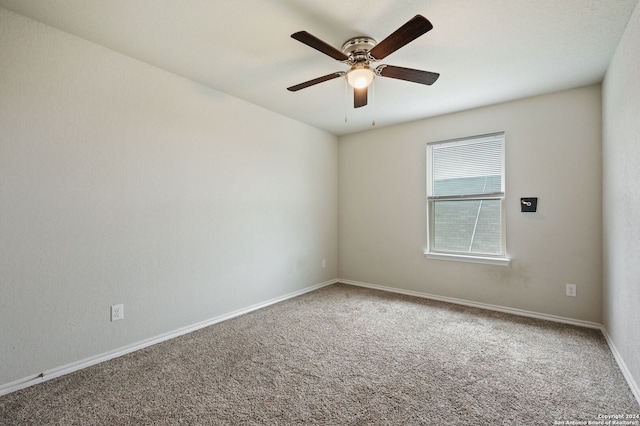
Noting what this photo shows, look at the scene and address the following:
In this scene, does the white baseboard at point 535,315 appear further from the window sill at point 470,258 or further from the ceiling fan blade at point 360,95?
the ceiling fan blade at point 360,95

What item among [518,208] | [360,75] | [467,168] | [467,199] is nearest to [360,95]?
[360,75]

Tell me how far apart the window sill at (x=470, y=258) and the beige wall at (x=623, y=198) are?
854 mm

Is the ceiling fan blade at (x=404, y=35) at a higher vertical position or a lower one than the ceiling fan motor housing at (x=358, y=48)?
lower

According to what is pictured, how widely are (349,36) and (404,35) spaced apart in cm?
59

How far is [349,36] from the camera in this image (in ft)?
6.95

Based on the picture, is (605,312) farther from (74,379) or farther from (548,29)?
(74,379)

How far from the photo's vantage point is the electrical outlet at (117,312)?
2.31m

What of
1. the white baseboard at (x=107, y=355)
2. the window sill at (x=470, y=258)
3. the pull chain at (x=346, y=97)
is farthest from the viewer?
the window sill at (x=470, y=258)

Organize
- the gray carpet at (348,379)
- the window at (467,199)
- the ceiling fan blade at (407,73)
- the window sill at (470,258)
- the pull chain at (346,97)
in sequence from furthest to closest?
the window at (467,199) → the window sill at (470,258) → the pull chain at (346,97) → the ceiling fan blade at (407,73) → the gray carpet at (348,379)

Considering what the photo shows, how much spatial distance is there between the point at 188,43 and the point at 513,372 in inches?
134

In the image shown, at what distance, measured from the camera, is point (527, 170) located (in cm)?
321

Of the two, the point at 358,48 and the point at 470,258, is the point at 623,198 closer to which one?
the point at 470,258

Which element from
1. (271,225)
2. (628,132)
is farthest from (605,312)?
(271,225)

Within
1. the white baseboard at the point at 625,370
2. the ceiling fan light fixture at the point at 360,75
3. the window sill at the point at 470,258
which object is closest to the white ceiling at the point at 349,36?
the ceiling fan light fixture at the point at 360,75
